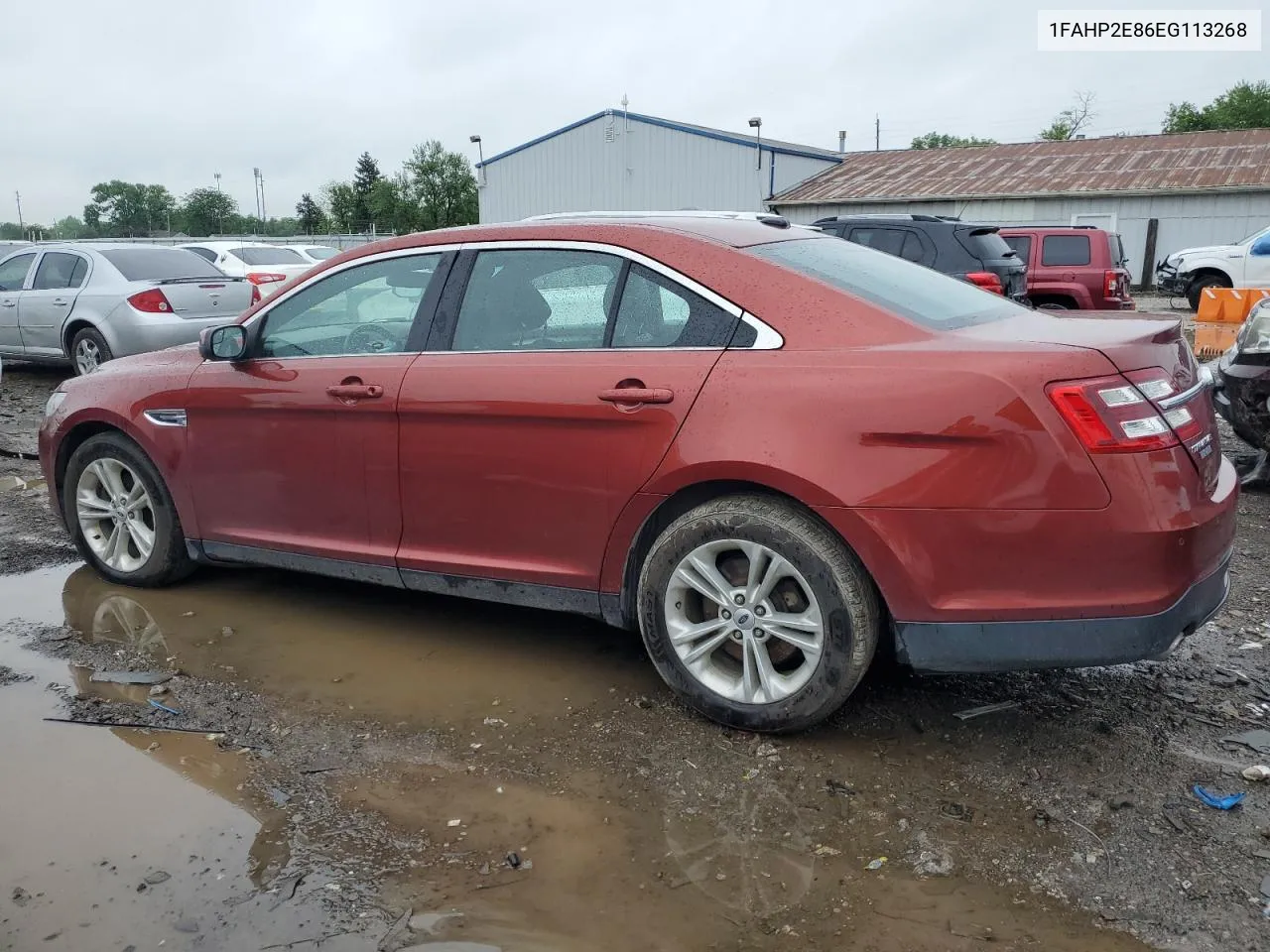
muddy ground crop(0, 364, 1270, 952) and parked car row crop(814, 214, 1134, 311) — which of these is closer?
muddy ground crop(0, 364, 1270, 952)

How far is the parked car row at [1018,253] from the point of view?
39.5 ft

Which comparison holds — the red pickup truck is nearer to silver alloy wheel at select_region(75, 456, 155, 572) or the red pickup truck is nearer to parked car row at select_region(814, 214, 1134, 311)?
parked car row at select_region(814, 214, 1134, 311)

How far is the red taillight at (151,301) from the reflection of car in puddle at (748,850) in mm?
9615

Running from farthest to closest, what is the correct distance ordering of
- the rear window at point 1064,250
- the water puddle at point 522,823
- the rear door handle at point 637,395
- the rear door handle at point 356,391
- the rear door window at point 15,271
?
the rear window at point 1064,250 < the rear door window at point 15,271 < the rear door handle at point 356,391 < the rear door handle at point 637,395 < the water puddle at point 522,823

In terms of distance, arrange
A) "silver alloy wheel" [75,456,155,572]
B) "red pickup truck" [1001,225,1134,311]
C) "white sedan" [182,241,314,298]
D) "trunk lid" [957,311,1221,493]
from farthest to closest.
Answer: "white sedan" [182,241,314,298], "red pickup truck" [1001,225,1134,311], "silver alloy wheel" [75,456,155,572], "trunk lid" [957,311,1221,493]

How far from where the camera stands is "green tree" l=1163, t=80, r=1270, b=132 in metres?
59.5

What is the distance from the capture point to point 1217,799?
119 inches

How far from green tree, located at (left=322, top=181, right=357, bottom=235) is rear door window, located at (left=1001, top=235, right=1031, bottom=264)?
7316 centimetres

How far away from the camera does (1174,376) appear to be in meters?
3.14

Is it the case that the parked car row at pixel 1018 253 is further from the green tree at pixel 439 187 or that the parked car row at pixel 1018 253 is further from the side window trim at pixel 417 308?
the green tree at pixel 439 187

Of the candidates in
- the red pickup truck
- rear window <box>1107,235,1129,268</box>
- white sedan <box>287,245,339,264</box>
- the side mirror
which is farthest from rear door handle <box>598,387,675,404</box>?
white sedan <box>287,245,339,264</box>

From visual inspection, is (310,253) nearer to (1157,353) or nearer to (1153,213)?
(1157,353)

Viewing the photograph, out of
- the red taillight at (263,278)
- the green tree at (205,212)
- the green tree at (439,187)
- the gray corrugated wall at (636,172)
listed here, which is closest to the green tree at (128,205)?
the green tree at (205,212)

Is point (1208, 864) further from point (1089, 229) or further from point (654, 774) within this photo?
point (1089, 229)
